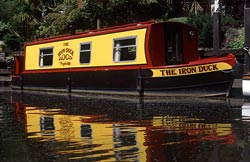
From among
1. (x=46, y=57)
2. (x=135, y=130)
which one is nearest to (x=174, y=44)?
(x=46, y=57)

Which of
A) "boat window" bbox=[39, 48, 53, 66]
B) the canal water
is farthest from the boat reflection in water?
"boat window" bbox=[39, 48, 53, 66]

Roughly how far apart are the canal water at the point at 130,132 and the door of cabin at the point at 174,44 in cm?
338

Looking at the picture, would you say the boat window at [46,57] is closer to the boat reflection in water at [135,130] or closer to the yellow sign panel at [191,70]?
the yellow sign panel at [191,70]

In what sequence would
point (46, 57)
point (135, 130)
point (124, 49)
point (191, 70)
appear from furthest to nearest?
point (46, 57)
point (124, 49)
point (191, 70)
point (135, 130)

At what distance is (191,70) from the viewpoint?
17.8 metres

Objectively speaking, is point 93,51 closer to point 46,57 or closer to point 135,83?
point 135,83

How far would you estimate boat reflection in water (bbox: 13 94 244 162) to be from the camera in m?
8.31

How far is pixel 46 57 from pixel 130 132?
16.0 metres

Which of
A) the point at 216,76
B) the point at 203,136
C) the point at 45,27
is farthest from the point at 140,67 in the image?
the point at 45,27

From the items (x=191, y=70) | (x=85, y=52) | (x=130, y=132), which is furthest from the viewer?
(x=85, y=52)

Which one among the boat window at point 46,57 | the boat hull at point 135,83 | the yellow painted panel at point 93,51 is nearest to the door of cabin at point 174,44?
the yellow painted panel at point 93,51

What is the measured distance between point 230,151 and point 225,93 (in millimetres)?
9439

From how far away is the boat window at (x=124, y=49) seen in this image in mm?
20297

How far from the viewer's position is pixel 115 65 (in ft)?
68.4
